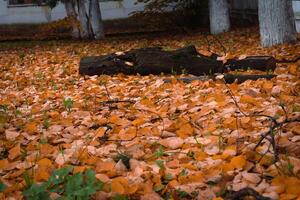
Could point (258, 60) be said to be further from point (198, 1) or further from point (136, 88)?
point (198, 1)

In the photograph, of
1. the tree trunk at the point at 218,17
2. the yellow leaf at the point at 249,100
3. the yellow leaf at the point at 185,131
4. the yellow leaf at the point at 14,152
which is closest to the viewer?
the yellow leaf at the point at 14,152

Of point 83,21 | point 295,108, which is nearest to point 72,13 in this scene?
point 83,21

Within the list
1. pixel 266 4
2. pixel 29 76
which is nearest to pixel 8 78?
pixel 29 76

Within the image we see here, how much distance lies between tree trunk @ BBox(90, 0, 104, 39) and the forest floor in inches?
367

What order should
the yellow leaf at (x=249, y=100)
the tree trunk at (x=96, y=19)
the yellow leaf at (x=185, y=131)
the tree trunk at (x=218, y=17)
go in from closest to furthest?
the yellow leaf at (x=185, y=131)
the yellow leaf at (x=249, y=100)
the tree trunk at (x=218, y=17)
the tree trunk at (x=96, y=19)

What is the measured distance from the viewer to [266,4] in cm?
884

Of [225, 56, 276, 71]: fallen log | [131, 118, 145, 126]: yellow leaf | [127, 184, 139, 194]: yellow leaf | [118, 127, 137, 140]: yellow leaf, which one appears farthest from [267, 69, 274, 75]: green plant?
[127, 184, 139, 194]: yellow leaf

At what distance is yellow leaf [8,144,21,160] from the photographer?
10.4ft

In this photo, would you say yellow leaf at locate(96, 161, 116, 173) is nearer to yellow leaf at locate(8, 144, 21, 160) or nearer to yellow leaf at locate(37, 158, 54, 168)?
yellow leaf at locate(37, 158, 54, 168)

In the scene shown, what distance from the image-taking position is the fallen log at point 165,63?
20.0 feet

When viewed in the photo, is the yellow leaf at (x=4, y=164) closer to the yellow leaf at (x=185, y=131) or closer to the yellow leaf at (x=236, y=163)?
→ the yellow leaf at (x=185, y=131)

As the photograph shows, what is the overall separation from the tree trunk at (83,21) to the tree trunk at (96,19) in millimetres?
207

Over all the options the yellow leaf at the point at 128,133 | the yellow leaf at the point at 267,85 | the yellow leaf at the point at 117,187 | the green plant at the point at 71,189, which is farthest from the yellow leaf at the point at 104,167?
the yellow leaf at the point at 267,85

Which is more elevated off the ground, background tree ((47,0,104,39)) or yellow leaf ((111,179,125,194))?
background tree ((47,0,104,39))
